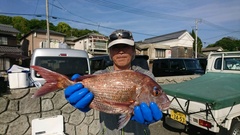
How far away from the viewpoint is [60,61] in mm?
5086

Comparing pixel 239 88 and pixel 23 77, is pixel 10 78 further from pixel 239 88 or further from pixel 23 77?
pixel 239 88

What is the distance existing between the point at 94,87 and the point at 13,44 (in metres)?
28.7

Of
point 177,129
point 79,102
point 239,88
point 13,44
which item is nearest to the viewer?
point 79,102

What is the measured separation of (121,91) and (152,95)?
35 centimetres

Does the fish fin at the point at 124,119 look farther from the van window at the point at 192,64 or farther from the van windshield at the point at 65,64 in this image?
the van window at the point at 192,64

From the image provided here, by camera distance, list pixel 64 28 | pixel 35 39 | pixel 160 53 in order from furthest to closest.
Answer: pixel 64 28
pixel 160 53
pixel 35 39

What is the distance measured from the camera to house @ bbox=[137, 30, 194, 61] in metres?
30.1

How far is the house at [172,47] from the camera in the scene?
3006cm

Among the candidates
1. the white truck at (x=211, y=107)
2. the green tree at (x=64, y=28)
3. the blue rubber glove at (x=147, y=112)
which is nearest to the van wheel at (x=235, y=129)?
the white truck at (x=211, y=107)

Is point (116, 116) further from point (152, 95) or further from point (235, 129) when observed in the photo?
point (235, 129)

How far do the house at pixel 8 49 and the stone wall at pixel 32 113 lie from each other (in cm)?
2268

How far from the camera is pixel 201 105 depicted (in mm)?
3439

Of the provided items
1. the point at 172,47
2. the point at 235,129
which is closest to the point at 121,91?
the point at 235,129

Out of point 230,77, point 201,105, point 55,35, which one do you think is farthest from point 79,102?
point 55,35
